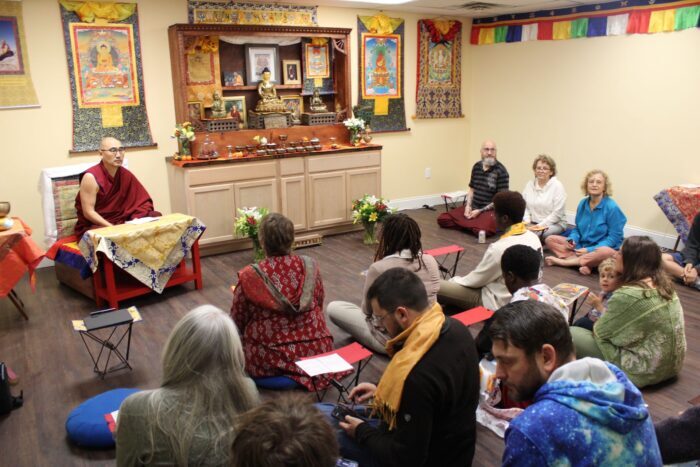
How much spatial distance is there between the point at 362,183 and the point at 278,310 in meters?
3.62

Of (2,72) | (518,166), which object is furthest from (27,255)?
(518,166)

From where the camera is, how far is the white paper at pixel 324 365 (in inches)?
100

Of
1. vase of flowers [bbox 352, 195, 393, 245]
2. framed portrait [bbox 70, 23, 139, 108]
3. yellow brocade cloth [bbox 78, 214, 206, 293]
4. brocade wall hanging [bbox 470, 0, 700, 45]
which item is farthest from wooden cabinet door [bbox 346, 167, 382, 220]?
brocade wall hanging [bbox 470, 0, 700, 45]

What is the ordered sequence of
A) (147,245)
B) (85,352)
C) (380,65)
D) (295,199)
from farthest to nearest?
1. (380,65)
2. (295,199)
3. (147,245)
4. (85,352)

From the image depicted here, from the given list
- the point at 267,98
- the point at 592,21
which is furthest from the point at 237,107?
the point at 592,21

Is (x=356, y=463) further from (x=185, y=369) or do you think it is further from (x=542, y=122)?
(x=542, y=122)

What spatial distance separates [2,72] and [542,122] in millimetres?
5688

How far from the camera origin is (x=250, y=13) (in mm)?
5965

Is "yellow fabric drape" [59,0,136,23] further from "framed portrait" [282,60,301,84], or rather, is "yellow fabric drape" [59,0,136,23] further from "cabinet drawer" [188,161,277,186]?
"framed portrait" [282,60,301,84]

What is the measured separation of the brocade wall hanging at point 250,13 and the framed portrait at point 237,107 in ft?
2.55

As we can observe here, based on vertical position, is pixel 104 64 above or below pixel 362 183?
above

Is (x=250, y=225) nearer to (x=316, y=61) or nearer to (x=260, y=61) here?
(x=260, y=61)

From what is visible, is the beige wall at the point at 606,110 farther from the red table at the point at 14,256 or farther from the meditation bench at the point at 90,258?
the red table at the point at 14,256

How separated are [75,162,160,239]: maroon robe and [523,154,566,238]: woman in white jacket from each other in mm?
3584
